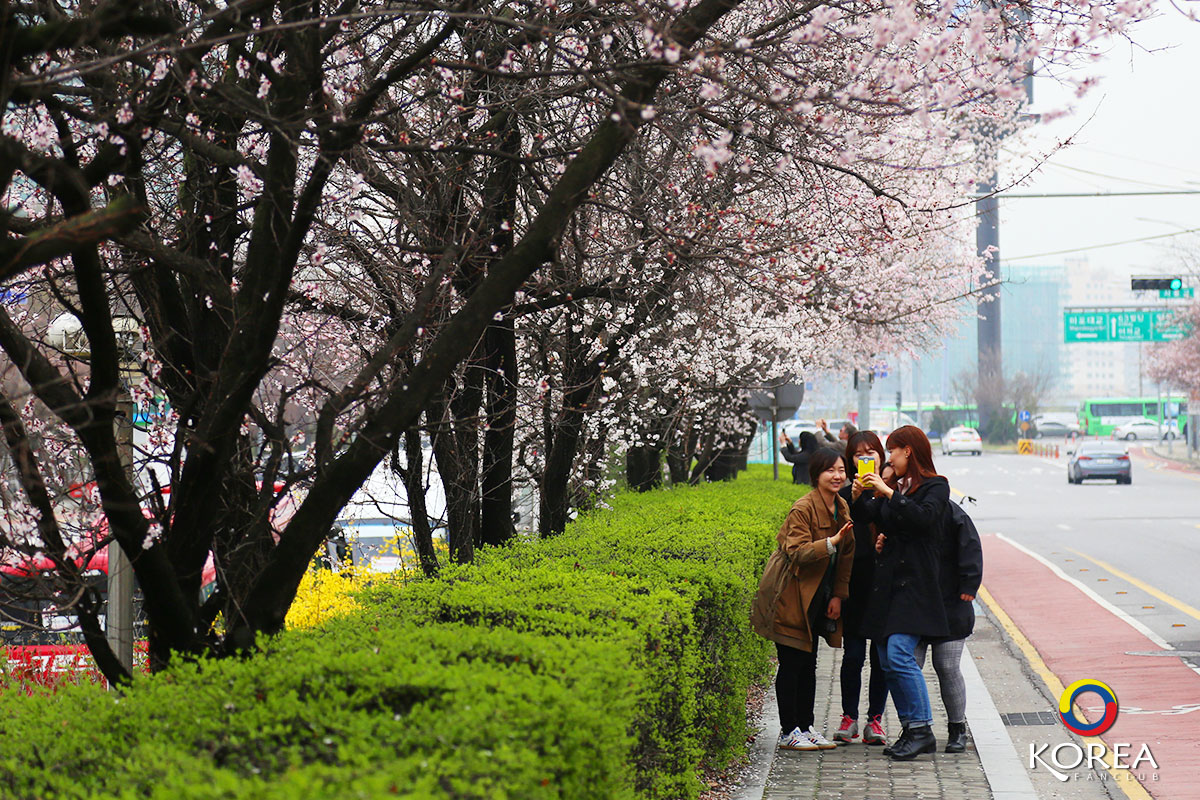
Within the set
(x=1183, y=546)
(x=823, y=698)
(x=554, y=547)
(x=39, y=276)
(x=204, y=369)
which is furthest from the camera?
(x=1183, y=546)

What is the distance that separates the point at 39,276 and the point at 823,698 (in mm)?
5685

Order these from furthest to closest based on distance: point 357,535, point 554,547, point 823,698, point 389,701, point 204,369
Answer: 1. point 357,535
2. point 823,698
3. point 554,547
4. point 204,369
5. point 389,701

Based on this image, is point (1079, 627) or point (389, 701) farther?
point (1079, 627)

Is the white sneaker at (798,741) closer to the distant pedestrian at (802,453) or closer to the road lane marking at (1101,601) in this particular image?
the road lane marking at (1101,601)

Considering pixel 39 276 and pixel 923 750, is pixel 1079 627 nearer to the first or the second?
pixel 923 750

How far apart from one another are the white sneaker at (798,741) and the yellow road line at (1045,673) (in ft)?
5.02

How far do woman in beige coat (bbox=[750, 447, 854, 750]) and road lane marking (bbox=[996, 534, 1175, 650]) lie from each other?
522 cm

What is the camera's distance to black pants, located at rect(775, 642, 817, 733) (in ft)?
21.9

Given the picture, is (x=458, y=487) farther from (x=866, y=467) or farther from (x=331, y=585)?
(x=331, y=585)

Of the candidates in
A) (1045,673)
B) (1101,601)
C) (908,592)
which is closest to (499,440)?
(908,592)

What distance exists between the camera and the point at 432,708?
3.27 meters

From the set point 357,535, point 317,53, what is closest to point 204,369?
point 317,53

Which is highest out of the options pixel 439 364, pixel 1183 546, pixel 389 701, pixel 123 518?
pixel 439 364

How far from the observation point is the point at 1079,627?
11.9m
